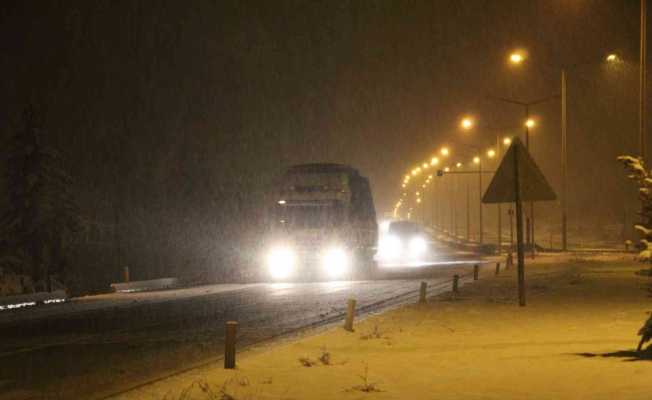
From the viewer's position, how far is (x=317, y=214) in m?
40.1

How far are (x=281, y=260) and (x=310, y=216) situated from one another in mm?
2755

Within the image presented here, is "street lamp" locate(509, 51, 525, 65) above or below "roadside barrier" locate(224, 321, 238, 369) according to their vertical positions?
above

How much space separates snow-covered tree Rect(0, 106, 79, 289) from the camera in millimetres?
55281

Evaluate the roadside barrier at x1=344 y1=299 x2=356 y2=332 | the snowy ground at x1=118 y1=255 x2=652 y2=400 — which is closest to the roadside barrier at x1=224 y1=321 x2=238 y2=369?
the snowy ground at x1=118 y1=255 x2=652 y2=400

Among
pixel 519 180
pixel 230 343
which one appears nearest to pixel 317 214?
pixel 519 180

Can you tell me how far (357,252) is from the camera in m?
41.7

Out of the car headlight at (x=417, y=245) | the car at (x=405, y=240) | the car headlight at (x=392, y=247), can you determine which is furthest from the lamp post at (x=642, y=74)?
the car headlight at (x=417, y=245)

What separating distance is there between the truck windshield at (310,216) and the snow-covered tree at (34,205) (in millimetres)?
20618

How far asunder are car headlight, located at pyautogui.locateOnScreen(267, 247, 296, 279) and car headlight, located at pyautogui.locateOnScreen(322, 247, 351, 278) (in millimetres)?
1492

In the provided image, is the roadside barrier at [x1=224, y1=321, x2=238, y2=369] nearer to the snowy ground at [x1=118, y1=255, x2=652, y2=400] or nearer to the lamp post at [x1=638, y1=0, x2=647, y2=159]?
the snowy ground at [x1=118, y1=255, x2=652, y2=400]

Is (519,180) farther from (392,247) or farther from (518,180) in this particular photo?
(392,247)

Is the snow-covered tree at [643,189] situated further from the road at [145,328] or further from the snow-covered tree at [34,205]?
the snow-covered tree at [34,205]

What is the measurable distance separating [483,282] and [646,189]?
20.7 m

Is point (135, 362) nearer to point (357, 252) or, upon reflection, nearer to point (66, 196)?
point (357, 252)
